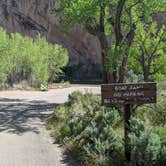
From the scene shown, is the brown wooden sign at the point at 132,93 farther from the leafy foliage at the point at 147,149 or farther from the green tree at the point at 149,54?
the green tree at the point at 149,54

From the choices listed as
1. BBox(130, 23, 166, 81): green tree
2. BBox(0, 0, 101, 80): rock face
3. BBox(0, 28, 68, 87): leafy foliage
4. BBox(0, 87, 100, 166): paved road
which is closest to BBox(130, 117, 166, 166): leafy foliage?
BBox(0, 87, 100, 166): paved road

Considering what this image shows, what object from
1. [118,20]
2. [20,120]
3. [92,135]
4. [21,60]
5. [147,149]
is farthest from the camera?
[21,60]

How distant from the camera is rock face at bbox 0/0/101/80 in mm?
74375

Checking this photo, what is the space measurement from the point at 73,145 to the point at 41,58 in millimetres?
43777

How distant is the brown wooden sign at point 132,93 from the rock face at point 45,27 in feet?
210

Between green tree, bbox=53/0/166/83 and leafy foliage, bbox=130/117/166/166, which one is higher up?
green tree, bbox=53/0/166/83

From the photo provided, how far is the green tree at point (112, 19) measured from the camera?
17.3 metres

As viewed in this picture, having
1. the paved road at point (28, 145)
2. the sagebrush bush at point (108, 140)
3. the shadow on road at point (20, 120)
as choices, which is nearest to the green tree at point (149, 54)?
the shadow on road at point (20, 120)

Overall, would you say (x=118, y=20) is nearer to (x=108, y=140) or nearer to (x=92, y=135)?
(x=92, y=135)

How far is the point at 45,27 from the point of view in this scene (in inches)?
3039

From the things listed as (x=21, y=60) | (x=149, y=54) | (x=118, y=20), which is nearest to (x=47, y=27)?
(x=21, y=60)

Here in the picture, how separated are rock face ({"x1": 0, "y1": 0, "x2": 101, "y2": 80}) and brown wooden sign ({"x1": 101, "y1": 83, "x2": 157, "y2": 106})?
64.0 m

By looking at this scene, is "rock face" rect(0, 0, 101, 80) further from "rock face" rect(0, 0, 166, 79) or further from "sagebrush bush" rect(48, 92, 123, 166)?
"sagebrush bush" rect(48, 92, 123, 166)

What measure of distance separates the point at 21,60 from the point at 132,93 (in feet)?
144
